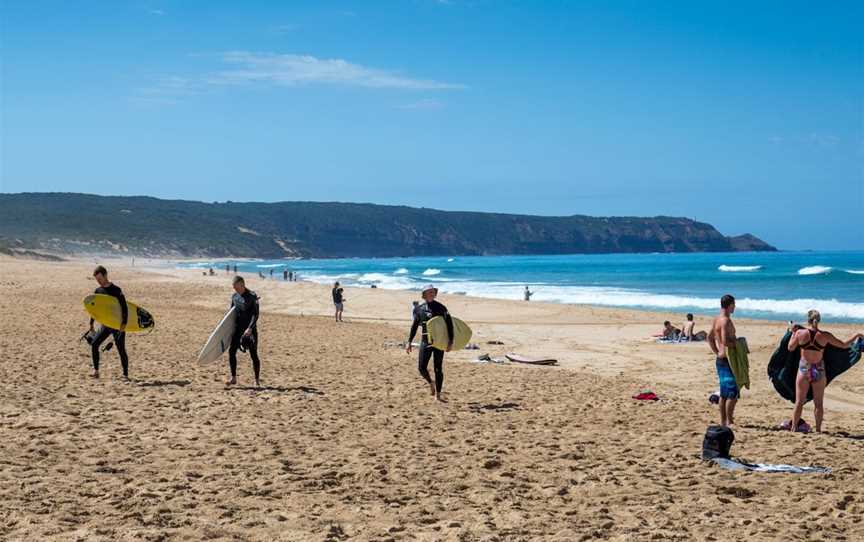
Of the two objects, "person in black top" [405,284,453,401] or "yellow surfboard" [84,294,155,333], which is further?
"yellow surfboard" [84,294,155,333]

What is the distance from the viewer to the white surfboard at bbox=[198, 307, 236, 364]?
10.8m

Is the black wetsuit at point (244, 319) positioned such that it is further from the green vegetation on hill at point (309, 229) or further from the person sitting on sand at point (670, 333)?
the green vegetation on hill at point (309, 229)

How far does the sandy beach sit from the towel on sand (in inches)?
21.3

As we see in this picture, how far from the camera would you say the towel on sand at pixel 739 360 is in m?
8.38

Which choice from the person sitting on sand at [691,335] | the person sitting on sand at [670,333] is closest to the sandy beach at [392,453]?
the person sitting on sand at [691,335]

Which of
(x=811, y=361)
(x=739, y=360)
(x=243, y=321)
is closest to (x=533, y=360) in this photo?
(x=243, y=321)

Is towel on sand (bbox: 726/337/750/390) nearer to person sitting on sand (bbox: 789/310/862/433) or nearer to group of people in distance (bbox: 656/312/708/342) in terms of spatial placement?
person sitting on sand (bbox: 789/310/862/433)

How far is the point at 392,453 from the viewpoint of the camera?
727 centimetres

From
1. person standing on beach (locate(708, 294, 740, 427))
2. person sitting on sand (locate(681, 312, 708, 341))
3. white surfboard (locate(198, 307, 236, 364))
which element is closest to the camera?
person standing on beach (locate(708, 294, 740, 427))

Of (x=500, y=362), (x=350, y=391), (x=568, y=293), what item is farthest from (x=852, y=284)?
(x=350, y=391)

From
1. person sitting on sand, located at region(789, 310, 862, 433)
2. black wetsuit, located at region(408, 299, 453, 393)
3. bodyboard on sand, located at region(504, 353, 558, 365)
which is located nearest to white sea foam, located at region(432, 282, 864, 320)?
bodyboard on sand, located at region(504, 353, 558, 365)

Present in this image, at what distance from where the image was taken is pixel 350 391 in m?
10.7

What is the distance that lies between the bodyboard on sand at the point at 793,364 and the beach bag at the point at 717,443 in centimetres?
206

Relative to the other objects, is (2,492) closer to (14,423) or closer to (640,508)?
(14,423)
